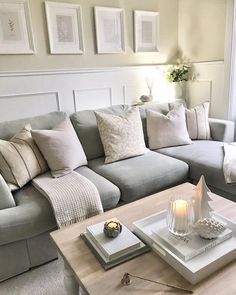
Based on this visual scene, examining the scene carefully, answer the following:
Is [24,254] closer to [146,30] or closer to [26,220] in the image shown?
[26,220]

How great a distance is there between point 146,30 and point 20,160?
2294 millimetres

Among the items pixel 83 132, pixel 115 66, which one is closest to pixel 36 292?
pixel 83 132

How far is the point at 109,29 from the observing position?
2.98 m

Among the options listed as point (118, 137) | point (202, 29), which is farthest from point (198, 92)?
point (118, 137)

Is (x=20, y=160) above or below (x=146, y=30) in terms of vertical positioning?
below

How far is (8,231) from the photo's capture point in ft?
5.04

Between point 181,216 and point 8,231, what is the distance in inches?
39.6

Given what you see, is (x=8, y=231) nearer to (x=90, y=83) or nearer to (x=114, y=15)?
(x=90, y=83)

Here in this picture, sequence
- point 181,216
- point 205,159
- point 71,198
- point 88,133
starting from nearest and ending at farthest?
point 181,216
point 71,198
point 205,159
point 88,133

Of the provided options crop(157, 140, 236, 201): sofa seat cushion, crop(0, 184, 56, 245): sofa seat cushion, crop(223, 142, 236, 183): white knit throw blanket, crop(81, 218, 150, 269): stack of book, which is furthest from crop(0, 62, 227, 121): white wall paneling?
crop(81, 218, 150, 269): stack of book

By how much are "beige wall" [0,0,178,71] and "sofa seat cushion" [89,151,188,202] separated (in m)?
1.19

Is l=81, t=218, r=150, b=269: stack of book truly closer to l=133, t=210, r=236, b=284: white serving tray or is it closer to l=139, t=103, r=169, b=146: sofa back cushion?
l=133, t=210, r=236, b=284: white serving tray

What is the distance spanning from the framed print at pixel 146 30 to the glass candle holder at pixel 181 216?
2485 millimetres

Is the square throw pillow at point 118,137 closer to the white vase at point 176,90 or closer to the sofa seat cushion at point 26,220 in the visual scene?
the sofa seat cushion at point 26,220
